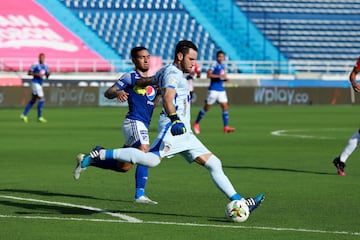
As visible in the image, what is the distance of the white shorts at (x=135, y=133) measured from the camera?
12945mm

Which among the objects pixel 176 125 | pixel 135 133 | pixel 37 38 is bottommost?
pixel 135 133

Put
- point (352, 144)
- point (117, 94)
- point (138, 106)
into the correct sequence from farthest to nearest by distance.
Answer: point (352, 144) < point (138, 106) < point (117, 94)

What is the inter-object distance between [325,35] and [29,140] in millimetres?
44969

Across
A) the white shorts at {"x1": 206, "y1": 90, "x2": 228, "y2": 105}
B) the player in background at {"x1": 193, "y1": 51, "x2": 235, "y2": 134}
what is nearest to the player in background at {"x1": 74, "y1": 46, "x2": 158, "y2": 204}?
the player in background at {"x1": 193, "y1": 51, "x2": 235, "y2": 134}

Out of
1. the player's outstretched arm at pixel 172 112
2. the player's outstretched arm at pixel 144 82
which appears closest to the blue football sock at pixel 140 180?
the player's outstretched arm at pixel 144 82

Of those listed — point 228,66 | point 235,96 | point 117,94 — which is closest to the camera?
point 117,94

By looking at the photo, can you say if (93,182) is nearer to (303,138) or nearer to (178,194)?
(178,194)

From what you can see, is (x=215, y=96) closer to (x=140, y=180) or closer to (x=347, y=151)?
(x=347, y=151)

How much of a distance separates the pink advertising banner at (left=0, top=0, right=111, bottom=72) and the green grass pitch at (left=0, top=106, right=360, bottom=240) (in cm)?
3255

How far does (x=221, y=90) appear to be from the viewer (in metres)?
31.1

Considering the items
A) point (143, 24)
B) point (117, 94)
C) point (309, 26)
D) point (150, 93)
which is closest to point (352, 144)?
point (150, 93)

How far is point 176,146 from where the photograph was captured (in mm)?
11039

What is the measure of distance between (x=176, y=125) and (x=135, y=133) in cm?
253

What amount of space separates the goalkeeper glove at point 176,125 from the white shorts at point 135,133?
2.34 metres
